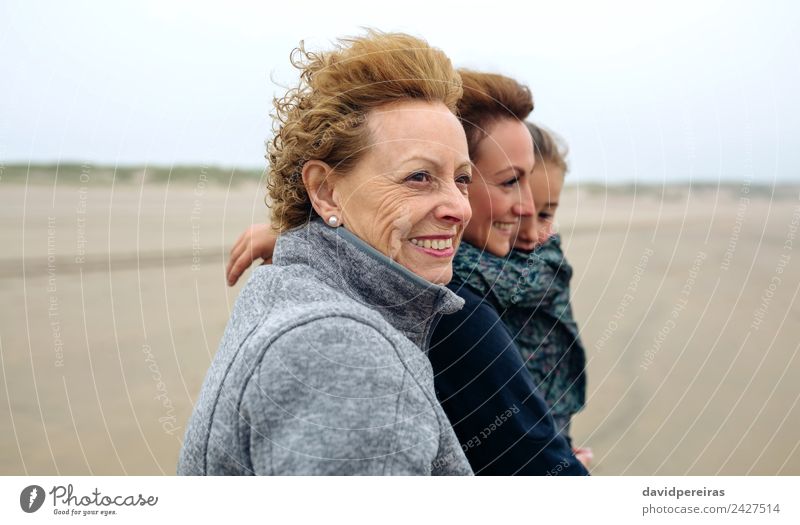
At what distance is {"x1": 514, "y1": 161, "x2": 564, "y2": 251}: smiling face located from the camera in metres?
2.65

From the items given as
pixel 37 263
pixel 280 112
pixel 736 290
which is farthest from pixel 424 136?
pixel 37 263

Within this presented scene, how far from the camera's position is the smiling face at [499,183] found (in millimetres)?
2410

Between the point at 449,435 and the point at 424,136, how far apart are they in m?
0.72

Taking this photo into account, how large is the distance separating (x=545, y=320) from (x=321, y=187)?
1181mm

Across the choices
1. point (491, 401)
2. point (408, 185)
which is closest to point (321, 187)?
point (408, 185)

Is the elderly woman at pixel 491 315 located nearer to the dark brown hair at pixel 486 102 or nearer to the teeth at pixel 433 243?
the dark brown hair at pixel 486 102

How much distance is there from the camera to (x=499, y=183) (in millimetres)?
2434

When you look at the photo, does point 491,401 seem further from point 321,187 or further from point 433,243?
point 321,187

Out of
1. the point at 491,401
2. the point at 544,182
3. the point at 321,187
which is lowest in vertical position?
the point at 491,401

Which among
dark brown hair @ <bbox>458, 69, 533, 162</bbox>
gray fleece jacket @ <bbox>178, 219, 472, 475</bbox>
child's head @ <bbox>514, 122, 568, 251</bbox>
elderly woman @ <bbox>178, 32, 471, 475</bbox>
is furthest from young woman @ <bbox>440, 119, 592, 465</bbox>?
gray fleece jacket @ <bbox>178, 219, 472, 475</bbox>

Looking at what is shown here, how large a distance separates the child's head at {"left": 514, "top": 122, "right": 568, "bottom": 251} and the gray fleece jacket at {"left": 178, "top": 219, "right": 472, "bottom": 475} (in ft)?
3.72

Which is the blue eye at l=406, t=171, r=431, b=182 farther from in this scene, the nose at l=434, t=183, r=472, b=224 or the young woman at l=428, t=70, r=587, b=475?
the young woman at l=428, t=70, r=587, b=475

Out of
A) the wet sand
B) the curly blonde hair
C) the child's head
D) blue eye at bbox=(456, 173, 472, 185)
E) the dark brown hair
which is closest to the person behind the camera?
the curly blonde hair

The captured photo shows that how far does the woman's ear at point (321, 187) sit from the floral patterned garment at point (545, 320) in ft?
1.93
